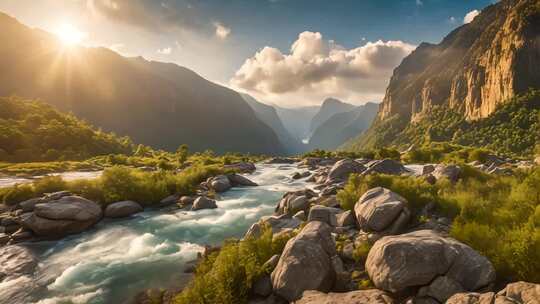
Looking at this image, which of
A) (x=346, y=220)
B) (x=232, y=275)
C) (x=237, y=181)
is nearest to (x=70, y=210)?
(x=232, y=275)

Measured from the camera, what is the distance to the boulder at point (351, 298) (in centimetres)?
831

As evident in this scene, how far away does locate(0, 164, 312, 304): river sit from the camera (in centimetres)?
1435

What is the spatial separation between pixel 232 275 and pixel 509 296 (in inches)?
314

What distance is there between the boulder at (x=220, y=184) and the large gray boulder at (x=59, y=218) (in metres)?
16.7

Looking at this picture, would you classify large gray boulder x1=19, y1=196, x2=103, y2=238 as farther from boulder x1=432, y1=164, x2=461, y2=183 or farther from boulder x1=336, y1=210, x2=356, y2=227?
boulder x1=432, y1=164, x2=461, y2=183

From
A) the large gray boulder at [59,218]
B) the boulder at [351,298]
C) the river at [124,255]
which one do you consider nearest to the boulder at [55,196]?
the large gray boulder at [59,218]

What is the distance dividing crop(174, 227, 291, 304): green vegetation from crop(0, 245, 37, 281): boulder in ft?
39.4

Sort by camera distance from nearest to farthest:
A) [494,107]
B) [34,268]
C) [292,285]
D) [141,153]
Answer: [292,285], [34,268], [141,153], [494,107]

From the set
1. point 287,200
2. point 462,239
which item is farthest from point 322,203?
point 462,239

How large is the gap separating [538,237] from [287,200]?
55.1 feet

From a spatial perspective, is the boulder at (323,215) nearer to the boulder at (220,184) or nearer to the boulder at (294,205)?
the boulder at (294,205)

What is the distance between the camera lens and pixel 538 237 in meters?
8.87

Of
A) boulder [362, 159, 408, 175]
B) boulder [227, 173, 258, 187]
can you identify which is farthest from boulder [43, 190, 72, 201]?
boulder [362, 159, 408, 175]

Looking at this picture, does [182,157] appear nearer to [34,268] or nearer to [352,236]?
[34,268]
